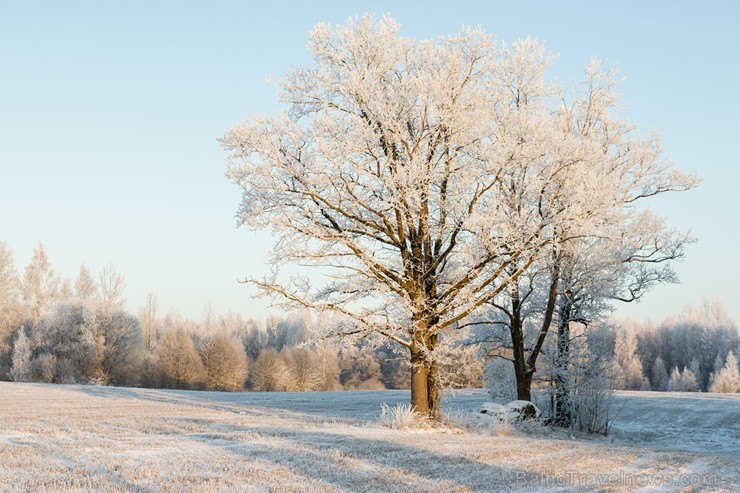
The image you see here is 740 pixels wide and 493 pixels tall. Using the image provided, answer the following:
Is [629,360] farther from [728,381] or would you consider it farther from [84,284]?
[84,284]

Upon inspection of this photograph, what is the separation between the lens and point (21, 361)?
61.5 m

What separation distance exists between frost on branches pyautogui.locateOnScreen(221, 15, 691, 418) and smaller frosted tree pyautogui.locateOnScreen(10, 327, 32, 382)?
54.8 meters

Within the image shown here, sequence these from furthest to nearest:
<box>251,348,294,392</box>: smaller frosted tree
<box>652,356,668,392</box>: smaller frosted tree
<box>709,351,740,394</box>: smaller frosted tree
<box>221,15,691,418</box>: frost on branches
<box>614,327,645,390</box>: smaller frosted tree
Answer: <box>652,356,668,392</box>: smaller frosted tree < <box>614,327,645,390</box>: smaller frosted tree < <box>251,348,294,392</box>: smaller frosted tree < <box>709,351,740,394</box>: smaller frosted tree < <box>221,15,691,418</box>: frost on branches

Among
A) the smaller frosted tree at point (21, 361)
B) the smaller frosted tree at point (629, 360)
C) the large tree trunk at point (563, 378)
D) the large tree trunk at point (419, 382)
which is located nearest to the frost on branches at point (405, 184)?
the large tree trunk at point (419, 382)

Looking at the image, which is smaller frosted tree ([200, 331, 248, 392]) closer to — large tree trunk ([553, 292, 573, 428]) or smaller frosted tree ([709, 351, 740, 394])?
smaller frosted tree ([709, 351, 740, 394])

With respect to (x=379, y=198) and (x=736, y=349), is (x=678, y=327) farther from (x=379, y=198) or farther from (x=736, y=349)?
(x=379, y=198)

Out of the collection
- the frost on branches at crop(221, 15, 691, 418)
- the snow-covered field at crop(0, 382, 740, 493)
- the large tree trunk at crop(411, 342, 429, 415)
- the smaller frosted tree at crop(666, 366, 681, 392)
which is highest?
the frost on branches at crop(221, 15, 691, 418)

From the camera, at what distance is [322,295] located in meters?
17.8

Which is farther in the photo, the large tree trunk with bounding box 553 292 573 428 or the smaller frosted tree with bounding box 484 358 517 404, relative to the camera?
the smaller frosted tree with bounding box 484 358 517 404

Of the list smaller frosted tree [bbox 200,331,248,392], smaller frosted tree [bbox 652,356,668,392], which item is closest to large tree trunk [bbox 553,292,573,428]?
smaller frosted tree [bbox 200,331,248,392]

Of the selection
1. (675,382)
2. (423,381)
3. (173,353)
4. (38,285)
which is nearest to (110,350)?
(173,353)

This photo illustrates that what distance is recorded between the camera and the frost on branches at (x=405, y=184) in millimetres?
16344

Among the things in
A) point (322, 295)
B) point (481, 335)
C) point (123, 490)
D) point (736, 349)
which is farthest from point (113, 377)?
point (736, 349)

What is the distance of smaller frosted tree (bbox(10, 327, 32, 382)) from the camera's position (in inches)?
2410
